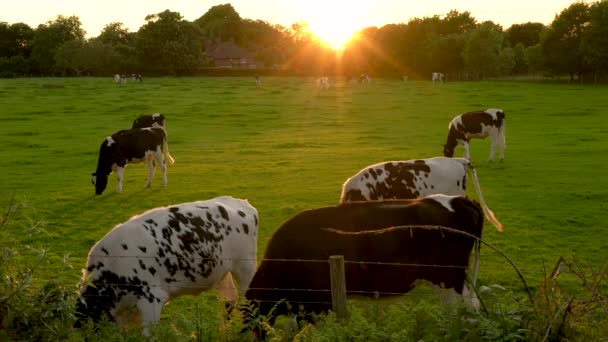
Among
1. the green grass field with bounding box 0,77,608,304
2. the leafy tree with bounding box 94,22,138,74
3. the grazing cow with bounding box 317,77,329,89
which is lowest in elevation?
the green grass field with bounding box 0,77,608,304

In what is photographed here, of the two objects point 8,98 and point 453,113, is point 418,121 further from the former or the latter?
point 8,98

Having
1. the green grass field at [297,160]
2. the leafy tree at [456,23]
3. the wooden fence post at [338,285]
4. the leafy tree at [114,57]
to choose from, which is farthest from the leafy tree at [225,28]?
the wooden fence post at [338,285]

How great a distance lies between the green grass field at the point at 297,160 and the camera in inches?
519

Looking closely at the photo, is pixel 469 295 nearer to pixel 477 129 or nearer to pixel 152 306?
pixel 152 306

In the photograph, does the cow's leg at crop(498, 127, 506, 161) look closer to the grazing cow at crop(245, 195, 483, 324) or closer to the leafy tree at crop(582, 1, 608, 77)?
the grazing cow at crop(245, 195, 483, 324)

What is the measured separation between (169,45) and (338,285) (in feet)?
318

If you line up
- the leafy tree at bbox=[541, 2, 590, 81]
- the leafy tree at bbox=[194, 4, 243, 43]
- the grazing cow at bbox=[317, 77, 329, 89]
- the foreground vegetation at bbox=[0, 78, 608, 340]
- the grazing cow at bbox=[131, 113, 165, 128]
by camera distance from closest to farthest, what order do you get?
1. the foreground vegetation at bbox=[0, 78, 608, 340]
2. the grazing cow at bbox=[131, 113, 165, 128]
3. the grazing cow at bbox=[317, 77, 329, 89]
4. the leafy tree at bbox=[541, 2, 590, 81]
5. the leafy tree at bbox=[194, 4, 243, 43]

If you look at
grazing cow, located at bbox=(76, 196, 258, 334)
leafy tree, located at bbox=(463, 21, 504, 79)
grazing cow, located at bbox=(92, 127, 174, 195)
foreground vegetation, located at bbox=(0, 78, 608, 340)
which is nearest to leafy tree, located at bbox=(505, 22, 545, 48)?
leafy tree, located at bbox=(463, 21, 504, 79)

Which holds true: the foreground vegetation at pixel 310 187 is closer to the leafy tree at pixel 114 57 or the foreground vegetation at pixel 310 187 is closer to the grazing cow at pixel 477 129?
the grazing cow at pixel 477 129

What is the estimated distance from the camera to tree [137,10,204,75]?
99.2 meters

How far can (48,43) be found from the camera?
121312mm

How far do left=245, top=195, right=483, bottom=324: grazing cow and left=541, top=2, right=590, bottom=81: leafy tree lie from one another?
73819 mm

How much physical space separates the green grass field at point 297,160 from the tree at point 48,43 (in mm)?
76269

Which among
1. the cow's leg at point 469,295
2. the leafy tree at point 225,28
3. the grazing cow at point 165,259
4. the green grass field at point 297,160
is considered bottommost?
the green grass field at point 297,160
